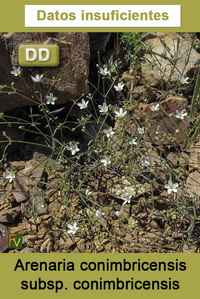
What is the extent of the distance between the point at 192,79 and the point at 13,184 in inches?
86.7

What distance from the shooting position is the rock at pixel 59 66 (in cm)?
343

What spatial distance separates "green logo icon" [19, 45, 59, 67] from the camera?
3.42 m

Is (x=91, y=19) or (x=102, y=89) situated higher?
(x=91, y=19)

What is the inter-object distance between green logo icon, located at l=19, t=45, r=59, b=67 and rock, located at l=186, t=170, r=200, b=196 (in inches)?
69.4

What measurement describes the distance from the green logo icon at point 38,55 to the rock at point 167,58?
3.66 feet

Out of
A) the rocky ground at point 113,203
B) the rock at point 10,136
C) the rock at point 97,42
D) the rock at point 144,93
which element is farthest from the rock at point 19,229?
the rock at point 97,42

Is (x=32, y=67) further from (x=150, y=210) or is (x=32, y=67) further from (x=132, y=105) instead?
(x=150, y=210)

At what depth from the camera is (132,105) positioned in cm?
376

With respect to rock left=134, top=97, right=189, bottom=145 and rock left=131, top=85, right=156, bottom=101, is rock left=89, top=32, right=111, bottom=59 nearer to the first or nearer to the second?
rock left=131, top=85, right=156, bottom=101

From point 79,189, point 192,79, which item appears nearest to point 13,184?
point 79,189

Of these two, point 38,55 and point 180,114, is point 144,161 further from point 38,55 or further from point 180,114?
point 38,55

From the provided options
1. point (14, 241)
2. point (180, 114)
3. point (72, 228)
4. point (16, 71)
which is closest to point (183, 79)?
point (180, 114)

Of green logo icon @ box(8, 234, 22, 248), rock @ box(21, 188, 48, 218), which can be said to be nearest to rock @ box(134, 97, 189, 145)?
rock @ box(21, 188, 48, 218)

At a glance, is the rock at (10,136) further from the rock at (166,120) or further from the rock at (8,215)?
the rock at (166,120)
